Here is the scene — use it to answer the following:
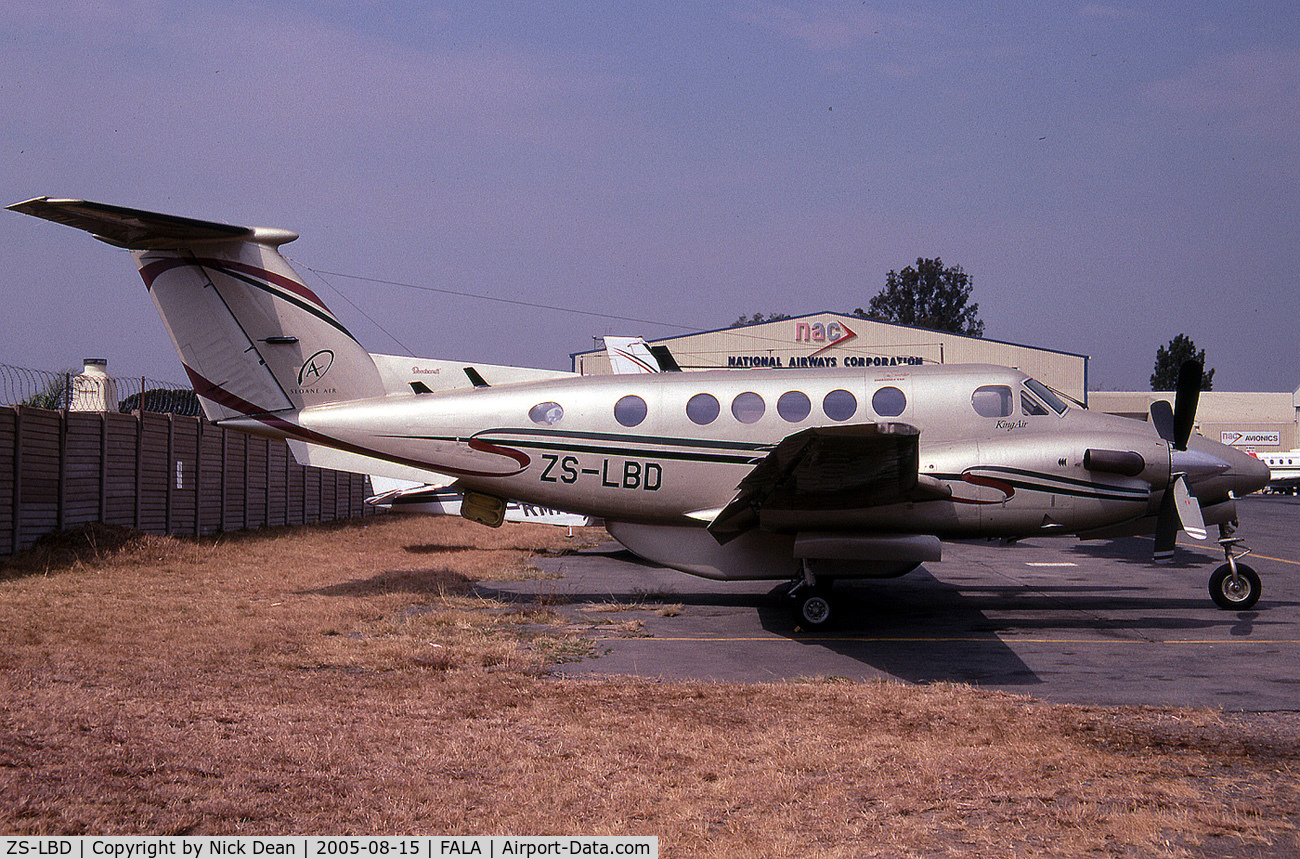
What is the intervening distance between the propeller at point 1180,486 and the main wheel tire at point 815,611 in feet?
14.5

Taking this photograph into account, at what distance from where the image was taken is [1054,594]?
1457 cm

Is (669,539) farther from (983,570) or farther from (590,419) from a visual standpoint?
(983,570)

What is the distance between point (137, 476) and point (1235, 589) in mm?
18055

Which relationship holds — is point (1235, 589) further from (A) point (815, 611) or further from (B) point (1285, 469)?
(B) point (1285, 469)

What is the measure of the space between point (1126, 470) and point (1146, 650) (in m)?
2.33

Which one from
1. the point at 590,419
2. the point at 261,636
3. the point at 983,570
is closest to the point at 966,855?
the point at 261,636

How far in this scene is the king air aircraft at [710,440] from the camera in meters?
11.2

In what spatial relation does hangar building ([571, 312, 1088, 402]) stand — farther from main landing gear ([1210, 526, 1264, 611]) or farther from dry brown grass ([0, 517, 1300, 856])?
dry brown grass ([0, 517, 1300, 856])

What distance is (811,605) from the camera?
11.2 m

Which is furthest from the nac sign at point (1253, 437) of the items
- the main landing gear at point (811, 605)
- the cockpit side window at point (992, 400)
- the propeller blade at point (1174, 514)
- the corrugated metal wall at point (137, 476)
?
the main landing gear at point (811, 605)

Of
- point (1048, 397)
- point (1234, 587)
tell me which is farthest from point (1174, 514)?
point (1048, 397)

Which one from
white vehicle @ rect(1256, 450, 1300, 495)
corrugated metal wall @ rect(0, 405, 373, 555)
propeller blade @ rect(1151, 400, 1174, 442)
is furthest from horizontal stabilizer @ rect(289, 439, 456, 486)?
white vehicle @ rect(1256, 450, 1300, 495)

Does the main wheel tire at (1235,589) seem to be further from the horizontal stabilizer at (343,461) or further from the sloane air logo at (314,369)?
the sloane air logo at (314,369)

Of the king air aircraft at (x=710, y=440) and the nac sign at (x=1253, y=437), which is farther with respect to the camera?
the nac sign at (x=1253, y=437)
